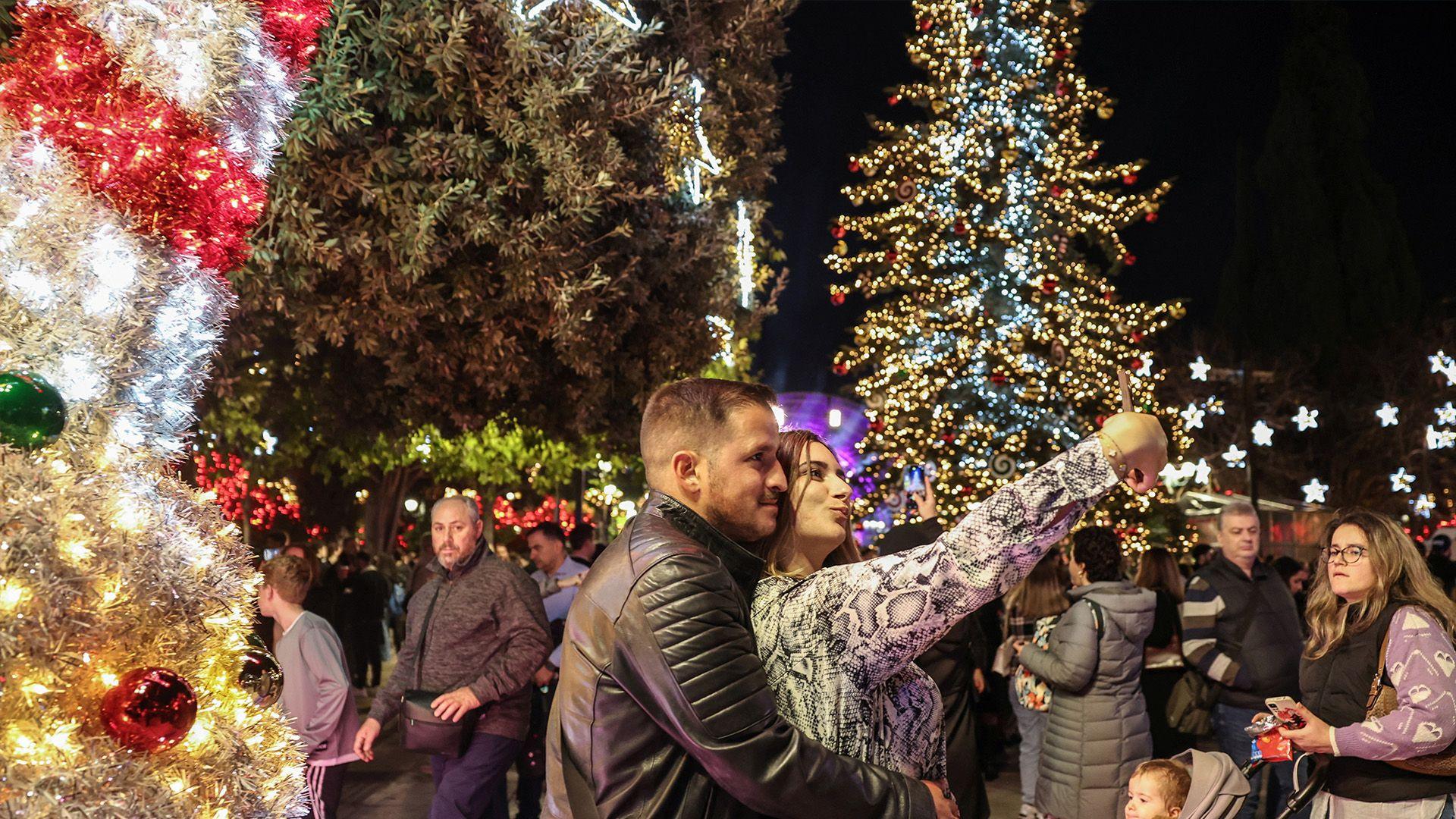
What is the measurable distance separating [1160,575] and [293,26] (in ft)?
19.3

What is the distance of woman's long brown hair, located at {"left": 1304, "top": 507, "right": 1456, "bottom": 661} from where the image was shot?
4348 millimetres

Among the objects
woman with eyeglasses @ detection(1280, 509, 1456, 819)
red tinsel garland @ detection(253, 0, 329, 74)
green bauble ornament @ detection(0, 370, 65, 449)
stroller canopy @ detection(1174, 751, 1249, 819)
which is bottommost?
stroller canopy @ detection(1174, 751, 1249, 819)

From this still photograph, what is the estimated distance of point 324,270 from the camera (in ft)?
24.8

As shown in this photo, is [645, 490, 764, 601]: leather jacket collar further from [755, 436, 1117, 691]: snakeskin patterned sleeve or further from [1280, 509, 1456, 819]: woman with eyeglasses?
[1280, 509, 1456, 819]: woman with eyeglasses

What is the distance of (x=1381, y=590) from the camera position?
4.42 meters

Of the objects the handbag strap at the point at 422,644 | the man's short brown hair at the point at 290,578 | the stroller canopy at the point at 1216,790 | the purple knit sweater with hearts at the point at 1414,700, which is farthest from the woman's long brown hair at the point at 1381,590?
the man's short brown hair at the point at 290,578

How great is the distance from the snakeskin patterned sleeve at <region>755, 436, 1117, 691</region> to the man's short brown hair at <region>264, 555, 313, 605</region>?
14.2 ft

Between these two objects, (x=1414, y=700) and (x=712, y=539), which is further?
(x=1414, y=700)

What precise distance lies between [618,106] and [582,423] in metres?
2.58

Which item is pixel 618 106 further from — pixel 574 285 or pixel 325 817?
pixel 325 817

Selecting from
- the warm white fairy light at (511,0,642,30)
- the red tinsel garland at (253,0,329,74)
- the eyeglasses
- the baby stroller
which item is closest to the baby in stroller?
the baby stroller

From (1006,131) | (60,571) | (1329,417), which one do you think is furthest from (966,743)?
(1329,417)

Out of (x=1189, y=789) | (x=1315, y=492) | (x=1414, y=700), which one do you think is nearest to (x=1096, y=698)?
(x=1189, y=789)

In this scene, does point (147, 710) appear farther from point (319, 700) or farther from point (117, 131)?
point (319, 700)
